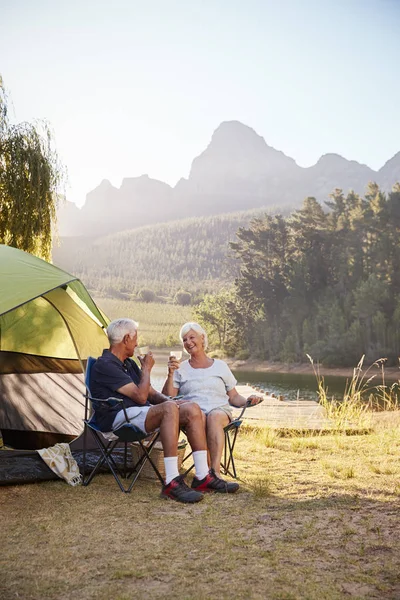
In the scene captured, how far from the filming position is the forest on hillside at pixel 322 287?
2942cm

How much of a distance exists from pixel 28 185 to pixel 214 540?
5.91 meters

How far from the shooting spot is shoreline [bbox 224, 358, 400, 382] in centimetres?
2632

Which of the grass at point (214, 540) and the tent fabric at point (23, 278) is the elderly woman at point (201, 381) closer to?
the grass at point (214, 540)

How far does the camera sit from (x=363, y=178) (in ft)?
398

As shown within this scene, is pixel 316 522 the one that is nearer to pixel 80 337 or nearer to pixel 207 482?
pixel 207 482

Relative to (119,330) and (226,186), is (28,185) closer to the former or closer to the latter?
(119,330)

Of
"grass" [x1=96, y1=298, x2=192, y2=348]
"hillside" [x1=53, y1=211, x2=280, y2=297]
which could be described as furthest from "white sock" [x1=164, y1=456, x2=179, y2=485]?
"hillside" [x1=53, y1=211, x2=280, y2=297]

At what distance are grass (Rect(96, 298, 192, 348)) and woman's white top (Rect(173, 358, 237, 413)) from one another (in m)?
46.9

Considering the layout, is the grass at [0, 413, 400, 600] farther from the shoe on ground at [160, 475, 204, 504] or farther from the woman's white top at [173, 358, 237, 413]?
the woman's white top at [173, 358, 237, 413]

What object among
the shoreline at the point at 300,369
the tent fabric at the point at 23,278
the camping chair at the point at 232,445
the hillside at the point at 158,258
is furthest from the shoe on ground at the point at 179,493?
the hillside at the point at 158,258

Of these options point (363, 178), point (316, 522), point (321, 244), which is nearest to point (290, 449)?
point (316, 522)

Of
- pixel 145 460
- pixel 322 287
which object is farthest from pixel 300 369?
pixel 145 460

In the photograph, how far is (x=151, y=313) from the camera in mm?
61031

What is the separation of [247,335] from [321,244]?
6766 mm
